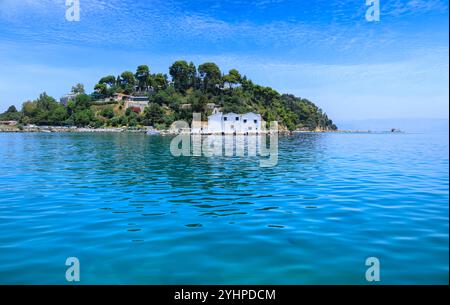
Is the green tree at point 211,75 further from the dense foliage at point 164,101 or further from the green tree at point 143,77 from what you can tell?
the green tree at point 143,77

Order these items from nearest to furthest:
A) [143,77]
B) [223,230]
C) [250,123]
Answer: [223,230] < [250,123] < [143,77]

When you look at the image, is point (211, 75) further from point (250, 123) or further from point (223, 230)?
point (223, 230)

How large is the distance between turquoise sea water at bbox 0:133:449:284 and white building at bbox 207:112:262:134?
85.8 m

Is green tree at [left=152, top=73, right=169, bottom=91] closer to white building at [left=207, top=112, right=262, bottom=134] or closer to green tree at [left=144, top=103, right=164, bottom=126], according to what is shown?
green tree at [left=144, top=103, right=164, bottom=126]

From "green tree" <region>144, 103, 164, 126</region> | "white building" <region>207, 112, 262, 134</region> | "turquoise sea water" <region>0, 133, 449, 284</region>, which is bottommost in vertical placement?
"turquoise sea water" <region>0, 133, 449, 284</region>

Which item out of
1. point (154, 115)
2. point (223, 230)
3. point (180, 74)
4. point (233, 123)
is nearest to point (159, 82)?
point (180, 74)

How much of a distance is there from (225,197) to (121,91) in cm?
15208

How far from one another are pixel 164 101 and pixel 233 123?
1634 inches

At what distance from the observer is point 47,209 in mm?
12172

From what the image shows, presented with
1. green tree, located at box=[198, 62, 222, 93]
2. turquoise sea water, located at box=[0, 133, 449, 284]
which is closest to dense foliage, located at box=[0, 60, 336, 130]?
green tree, located at box=[198, 62, 222, 93]

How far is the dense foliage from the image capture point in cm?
12638

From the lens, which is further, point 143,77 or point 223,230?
point 143,77

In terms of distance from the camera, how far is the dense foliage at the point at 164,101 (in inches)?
4975

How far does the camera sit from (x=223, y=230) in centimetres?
970
